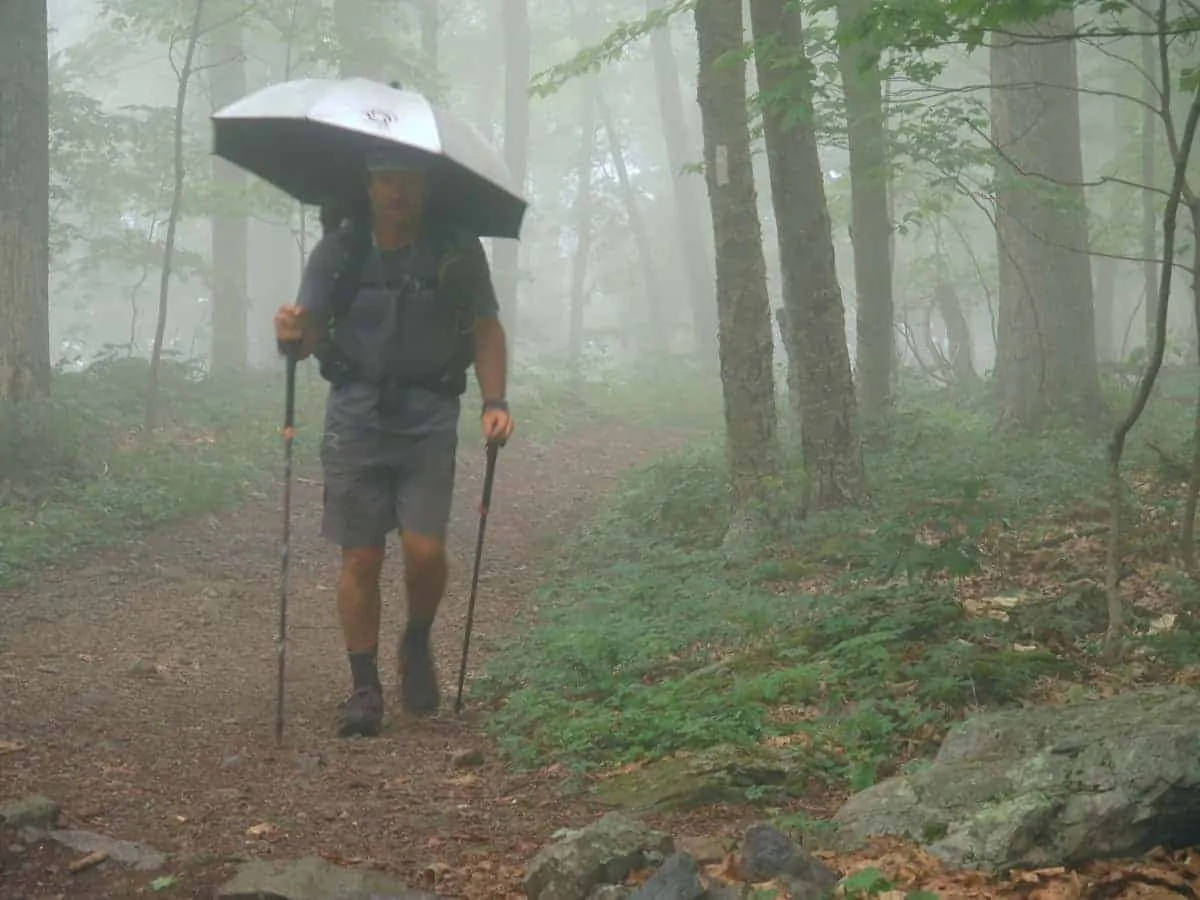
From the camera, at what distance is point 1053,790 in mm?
3500

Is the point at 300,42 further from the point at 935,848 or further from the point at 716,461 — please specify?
the point at 935,848

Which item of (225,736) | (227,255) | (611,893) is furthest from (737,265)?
(227,255)

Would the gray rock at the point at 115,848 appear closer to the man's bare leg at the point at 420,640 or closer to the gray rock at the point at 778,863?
the gray rock at the point at 778,863

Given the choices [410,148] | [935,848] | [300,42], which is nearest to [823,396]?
[410,148]

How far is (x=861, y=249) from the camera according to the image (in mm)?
13906

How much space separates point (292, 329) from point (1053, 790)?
353 centimetres

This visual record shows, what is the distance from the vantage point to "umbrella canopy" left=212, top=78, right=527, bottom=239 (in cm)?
535

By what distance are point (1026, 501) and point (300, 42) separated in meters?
15.4

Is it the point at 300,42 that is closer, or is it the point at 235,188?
the point at 235,188

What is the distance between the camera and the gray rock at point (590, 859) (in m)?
3.33

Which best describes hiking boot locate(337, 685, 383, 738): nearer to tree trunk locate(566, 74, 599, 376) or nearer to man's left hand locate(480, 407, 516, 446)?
man's left hand locate(480, 407, 516, 446)

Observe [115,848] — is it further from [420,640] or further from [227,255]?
[227,255]

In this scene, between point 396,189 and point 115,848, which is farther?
point 396,189

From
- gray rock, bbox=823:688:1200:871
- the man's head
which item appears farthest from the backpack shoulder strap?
gray rock, bbox=823:688:1200:871
